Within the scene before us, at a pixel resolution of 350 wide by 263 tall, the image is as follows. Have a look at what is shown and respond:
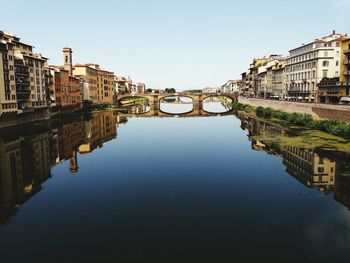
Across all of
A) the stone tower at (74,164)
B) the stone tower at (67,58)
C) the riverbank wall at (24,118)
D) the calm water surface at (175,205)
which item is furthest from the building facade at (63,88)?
the stone tower at (74,164)

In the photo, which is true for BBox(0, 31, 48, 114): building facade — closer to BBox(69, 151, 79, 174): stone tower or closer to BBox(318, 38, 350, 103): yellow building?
BBox(69, 151, 79, 174): stone tower

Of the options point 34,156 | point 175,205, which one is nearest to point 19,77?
point 34,156

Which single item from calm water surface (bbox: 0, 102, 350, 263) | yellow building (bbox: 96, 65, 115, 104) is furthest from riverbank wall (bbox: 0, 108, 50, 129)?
yellow building (bbox: 96, 65, 115, 104)

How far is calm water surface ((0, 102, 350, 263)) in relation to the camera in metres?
16.4

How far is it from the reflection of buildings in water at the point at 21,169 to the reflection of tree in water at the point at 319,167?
81.3 ft

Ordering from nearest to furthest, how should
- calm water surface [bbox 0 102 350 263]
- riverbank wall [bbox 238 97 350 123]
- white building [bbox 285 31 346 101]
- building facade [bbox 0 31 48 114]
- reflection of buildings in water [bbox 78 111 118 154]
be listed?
1. calm water surface [bbox 0 102 350 263]
2. reflection of buildings in water [bbox 78 111 118 154]
3. riverbank wall [bbox 238 97 350 123]
4. building facade [bbox 0 31 48 114]
5. white building [bbox 285 31 346 101]

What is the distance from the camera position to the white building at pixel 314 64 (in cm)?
8600

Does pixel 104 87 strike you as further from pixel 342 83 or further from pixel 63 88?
pixel 342 83

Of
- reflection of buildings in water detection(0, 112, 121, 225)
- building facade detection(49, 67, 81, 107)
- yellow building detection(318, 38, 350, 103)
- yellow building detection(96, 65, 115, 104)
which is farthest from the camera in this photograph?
yellow building detection(96, 65, 115, 104)

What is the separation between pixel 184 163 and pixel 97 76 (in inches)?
4536

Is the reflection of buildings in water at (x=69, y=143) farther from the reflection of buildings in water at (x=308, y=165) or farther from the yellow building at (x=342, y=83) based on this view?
the yellow building at (x=342, y=83)

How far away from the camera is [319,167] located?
33.0 metres

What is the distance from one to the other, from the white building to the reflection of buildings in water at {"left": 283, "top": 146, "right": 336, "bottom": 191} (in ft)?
179

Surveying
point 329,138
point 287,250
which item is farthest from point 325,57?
point 287,250
